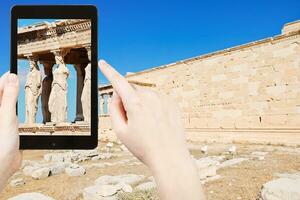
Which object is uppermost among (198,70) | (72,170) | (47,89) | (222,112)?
(198,70)

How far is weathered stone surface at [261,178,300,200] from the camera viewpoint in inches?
183

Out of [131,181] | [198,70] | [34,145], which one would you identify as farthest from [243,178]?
[198,70]

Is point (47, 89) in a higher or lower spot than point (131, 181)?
higher

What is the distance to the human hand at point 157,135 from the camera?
3.16 feet

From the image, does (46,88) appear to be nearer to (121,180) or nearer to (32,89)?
(32,89)

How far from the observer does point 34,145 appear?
1775mm

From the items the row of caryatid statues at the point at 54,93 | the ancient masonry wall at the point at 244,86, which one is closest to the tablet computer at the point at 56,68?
the row of caryatid statues at the point at 54,93

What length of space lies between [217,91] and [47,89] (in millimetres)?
7603

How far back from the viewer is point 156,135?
1023 mm

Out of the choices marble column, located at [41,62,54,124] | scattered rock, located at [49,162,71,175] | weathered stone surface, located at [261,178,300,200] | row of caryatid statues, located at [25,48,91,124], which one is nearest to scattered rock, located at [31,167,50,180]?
scattered rock, located at [49,162,71,175]

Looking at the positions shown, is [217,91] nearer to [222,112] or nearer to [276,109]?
[222,112]

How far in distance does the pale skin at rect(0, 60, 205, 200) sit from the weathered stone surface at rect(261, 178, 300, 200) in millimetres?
4141

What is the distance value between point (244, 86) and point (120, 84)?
14.8 metres

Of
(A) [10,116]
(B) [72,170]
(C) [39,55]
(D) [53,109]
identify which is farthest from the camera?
(C) [39,55]
